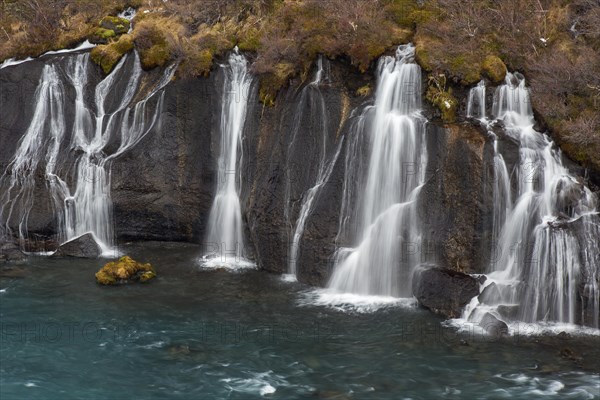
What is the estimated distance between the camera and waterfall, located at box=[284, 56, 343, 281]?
23.2m

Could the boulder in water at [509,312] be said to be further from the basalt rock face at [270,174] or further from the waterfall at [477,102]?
the waterfall at [477,102]

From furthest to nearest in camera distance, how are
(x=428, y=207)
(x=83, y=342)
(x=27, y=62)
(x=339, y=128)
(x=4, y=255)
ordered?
1. (x=27, y=62)
2. (x=4, y=255)
3. (x=339, y=128)
4. (x=428, y=207)
5. (x=83, y=342)

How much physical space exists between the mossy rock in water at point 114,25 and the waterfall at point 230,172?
7.04m

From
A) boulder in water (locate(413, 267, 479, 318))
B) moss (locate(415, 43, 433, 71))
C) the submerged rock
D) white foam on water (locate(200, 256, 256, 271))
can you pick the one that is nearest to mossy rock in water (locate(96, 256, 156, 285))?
white foam on water (locate(200, 256, 256, 271))

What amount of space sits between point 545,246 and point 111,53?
67.3ft

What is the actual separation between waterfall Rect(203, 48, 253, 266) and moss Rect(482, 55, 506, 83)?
971 centimetres

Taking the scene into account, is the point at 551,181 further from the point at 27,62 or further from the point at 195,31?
the point at 27,62

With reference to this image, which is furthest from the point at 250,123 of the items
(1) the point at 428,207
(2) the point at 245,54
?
(1) the point at 428,207

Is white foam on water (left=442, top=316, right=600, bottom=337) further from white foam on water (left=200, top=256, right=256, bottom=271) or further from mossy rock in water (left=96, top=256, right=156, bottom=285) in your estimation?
mossy rock in water (left=96, top=256, right=156, bottom=285)

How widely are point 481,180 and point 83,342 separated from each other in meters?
13.1

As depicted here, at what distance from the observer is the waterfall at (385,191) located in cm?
2123

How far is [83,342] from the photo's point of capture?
723 inches

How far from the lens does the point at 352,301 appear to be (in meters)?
20.9

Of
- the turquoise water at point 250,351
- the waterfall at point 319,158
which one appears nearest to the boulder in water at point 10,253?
the turquoise water at point 250,351
